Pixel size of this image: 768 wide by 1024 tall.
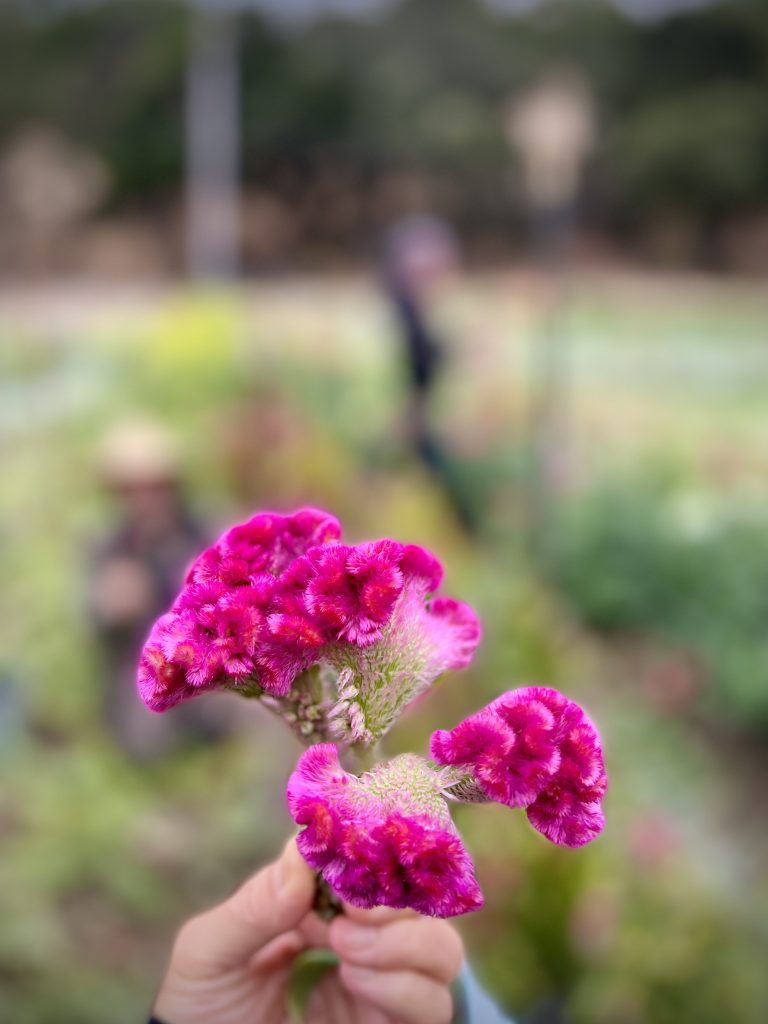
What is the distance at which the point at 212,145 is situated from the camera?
532 cm

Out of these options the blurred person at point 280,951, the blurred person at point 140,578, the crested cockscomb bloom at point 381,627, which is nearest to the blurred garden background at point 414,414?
the blurred person at point 140,578

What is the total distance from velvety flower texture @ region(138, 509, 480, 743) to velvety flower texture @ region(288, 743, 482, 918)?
0.04 metres

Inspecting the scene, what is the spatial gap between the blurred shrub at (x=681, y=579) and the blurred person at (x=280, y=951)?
7.53 ft

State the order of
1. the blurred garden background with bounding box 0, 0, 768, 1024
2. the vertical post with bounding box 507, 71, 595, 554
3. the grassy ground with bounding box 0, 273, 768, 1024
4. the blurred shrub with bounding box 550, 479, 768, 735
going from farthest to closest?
the vertical post with bounding box 507, 71, 595, 554 → the blurred shrub with bounding box 550, 479, 768, 735 → the blurred garden background with bounding box 0, 0, 768, 1024 → the grassy ground with bounding box 0, 273, 768, 1024

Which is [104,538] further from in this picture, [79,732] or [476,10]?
[476,10]

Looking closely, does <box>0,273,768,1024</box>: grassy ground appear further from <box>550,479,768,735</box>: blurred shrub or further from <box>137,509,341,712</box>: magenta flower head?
<box>137,509,341,712</box>: magenta flower head

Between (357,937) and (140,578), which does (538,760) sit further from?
(140,578)

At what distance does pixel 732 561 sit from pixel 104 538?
5.43ft

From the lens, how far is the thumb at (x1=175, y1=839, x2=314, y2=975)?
0.46 m

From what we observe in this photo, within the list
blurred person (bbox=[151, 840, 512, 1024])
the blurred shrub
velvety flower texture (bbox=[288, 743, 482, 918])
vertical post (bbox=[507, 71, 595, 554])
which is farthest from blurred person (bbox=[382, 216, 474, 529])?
velvety flower texture (bbox=[288, 743, 482, 918])

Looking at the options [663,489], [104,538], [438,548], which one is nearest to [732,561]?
[663,489]

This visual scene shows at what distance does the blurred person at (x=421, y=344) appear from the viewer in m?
3.72

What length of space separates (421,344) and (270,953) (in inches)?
131

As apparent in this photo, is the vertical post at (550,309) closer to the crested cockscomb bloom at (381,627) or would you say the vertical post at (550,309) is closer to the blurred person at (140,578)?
the blurred person at (140,578)
